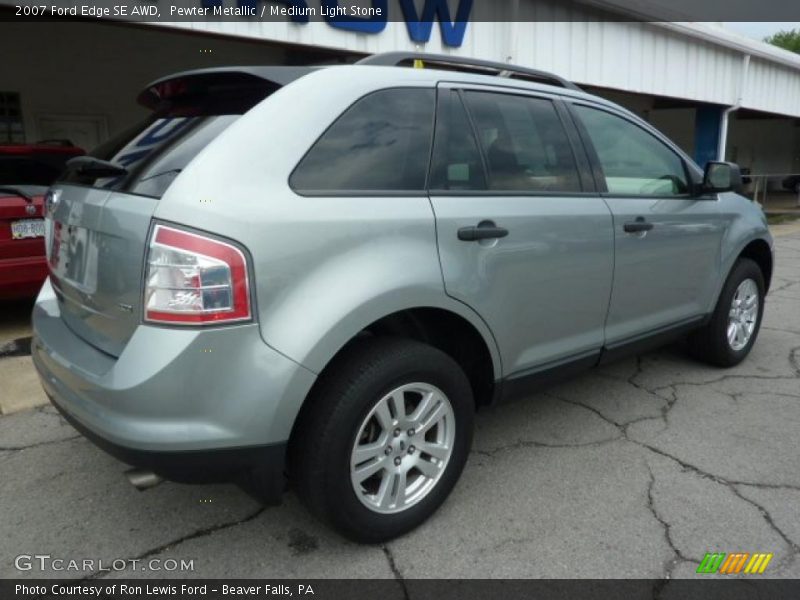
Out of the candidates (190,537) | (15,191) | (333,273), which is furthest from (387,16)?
(190,537)

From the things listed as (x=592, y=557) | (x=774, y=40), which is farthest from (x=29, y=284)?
(x=774, y=40)

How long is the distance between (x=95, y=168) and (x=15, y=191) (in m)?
3.18

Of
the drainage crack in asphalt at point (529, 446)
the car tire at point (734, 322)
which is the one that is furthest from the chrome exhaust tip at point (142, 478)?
the car tire at point (734, 322)

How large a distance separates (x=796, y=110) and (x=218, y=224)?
20.3 meters

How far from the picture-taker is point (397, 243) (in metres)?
2.22

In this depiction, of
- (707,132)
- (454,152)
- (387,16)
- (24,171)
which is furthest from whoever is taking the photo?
(707,132)

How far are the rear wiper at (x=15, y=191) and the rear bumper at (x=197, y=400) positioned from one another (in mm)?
3568

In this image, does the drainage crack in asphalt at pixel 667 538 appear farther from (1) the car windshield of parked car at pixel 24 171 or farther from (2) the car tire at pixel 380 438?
(1) the car windshield of parked car at pixel 24 171

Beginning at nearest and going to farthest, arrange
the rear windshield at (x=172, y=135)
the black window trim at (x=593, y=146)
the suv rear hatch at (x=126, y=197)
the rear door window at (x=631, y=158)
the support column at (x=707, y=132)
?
the suv rear hatch at (x=126, y=197) < the rear windshield at (x=172, y=135) < the black window trim at (x=593, y=146) < the rear door window at (x=631, y=158) < the support column at (x=707, y=132)

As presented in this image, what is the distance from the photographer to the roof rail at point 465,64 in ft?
8.40

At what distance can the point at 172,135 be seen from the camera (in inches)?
90.1

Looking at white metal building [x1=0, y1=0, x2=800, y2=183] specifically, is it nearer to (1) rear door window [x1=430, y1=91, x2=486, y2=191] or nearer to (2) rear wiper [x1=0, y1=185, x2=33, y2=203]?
(2) rear wiper [x1=0, y1=185, x2=33, y2=203]

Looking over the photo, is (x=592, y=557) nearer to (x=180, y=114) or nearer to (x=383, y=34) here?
(x=180, y=114)

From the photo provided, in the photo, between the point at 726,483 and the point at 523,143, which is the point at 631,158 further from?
the point at 726,483
